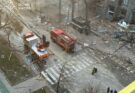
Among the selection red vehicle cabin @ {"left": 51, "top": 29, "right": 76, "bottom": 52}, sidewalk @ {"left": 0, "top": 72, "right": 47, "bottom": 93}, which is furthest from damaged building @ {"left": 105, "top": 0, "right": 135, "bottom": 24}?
sidewalk @ {"left": 0, "top": 72, "right": 47, "bottom": 93}

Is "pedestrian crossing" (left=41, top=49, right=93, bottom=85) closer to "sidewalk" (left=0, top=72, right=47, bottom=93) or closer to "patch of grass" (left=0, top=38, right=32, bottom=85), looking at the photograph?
"sidewalk" (left=0, top=72, right=47, bottom=93)

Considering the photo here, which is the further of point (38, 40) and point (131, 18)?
point (131, 18)

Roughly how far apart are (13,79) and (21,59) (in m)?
3.72

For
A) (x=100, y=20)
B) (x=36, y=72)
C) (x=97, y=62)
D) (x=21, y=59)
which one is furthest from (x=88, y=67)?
(x=100, y=20)

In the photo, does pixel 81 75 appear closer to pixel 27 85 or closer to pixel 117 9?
pixel 27 85

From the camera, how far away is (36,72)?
32312 mm

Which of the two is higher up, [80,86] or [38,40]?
[38,40]

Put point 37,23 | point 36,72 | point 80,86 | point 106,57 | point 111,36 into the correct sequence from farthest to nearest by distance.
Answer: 1. point 37,23
2. point 111,36
3. point 106,57
4. point 36,72
5. point 80,86

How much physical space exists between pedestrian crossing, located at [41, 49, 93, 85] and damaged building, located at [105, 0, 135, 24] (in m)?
9.35

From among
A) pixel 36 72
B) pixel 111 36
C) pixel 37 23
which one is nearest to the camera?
pixel 36 72

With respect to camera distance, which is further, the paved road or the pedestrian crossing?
the pedestrian crossing

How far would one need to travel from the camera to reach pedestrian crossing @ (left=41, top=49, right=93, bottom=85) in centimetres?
3166

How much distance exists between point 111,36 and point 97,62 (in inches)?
231

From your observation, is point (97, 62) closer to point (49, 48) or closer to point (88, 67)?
point (88, 67)
